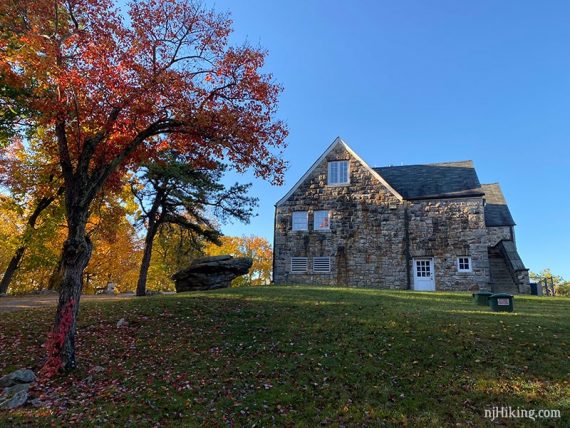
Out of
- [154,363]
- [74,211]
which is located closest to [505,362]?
[154,363]

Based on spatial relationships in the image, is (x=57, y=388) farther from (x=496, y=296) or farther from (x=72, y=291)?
(x=496, y=296)

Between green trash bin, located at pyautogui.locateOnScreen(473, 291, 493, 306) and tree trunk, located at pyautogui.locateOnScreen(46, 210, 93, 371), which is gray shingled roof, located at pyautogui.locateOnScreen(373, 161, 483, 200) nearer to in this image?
green trash bin, located at pyautogui.locateOnScreen(473, 291, 493, 306)

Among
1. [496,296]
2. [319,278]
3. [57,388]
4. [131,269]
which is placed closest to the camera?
[57,388]

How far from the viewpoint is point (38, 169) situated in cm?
2259

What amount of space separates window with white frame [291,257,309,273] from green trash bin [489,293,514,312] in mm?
14360

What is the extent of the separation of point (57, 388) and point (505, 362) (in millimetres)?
9542

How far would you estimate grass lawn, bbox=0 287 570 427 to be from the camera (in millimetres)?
6645

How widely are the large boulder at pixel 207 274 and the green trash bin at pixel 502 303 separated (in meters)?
15.0

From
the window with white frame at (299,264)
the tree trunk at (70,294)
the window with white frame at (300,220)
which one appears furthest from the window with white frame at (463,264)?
the tree trunk at (70,294)

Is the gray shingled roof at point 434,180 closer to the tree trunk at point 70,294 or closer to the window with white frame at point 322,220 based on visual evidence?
the window with white frame at point 322,220

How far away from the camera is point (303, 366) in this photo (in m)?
8.48

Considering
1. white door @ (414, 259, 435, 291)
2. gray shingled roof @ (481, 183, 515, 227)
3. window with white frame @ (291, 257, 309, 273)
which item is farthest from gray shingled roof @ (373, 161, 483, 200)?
window with white frame @ (291, 257, 309, 273)

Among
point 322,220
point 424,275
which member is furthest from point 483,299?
point 322,220

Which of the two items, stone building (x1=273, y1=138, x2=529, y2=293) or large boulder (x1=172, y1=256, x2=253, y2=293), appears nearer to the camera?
large boulder (x1=172, y1=256, x2=253, y2=293)
